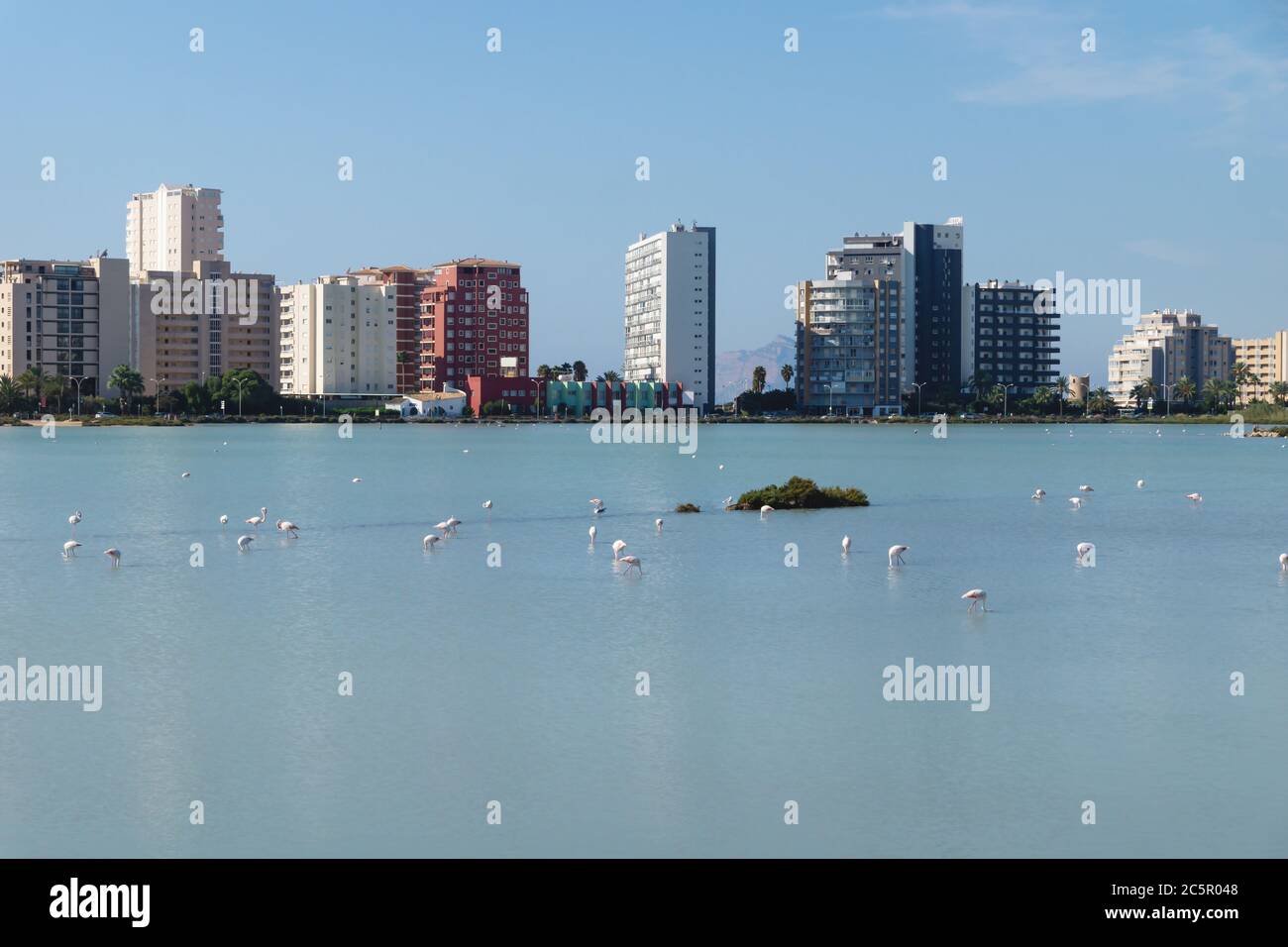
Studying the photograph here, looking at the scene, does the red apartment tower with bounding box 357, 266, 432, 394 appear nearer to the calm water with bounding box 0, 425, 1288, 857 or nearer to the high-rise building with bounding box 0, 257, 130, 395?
the high-rise building with bounding box 0, 257, 130, 395

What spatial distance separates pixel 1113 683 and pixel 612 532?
65.2ft

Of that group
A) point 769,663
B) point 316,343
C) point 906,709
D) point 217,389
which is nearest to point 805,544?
point 769,663

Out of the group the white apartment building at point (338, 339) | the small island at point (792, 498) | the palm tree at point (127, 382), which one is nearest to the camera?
the small island at point (792, 498)

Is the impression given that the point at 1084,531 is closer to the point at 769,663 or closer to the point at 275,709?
the point at 769,663

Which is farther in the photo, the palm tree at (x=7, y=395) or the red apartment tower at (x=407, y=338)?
the red apartment tower at (x=407, y=338)

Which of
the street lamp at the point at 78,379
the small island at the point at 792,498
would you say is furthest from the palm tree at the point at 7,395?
the small island at the point at 792,498

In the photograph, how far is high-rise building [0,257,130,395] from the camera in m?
169

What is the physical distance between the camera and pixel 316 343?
185125 millimetres

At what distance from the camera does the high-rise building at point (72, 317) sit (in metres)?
169

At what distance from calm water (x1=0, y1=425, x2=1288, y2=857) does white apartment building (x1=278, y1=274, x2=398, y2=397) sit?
150690 mm

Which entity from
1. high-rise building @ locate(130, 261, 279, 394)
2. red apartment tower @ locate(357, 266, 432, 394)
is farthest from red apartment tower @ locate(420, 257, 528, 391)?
high-rise building @ locate(130, 261, 279, 394)

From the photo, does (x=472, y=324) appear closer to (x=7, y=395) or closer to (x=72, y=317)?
(x=72, y=317)

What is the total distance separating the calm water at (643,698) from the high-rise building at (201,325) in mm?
146874

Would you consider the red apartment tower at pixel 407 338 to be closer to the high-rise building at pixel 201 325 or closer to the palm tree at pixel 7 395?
the high-rise building at pixel 201 325
